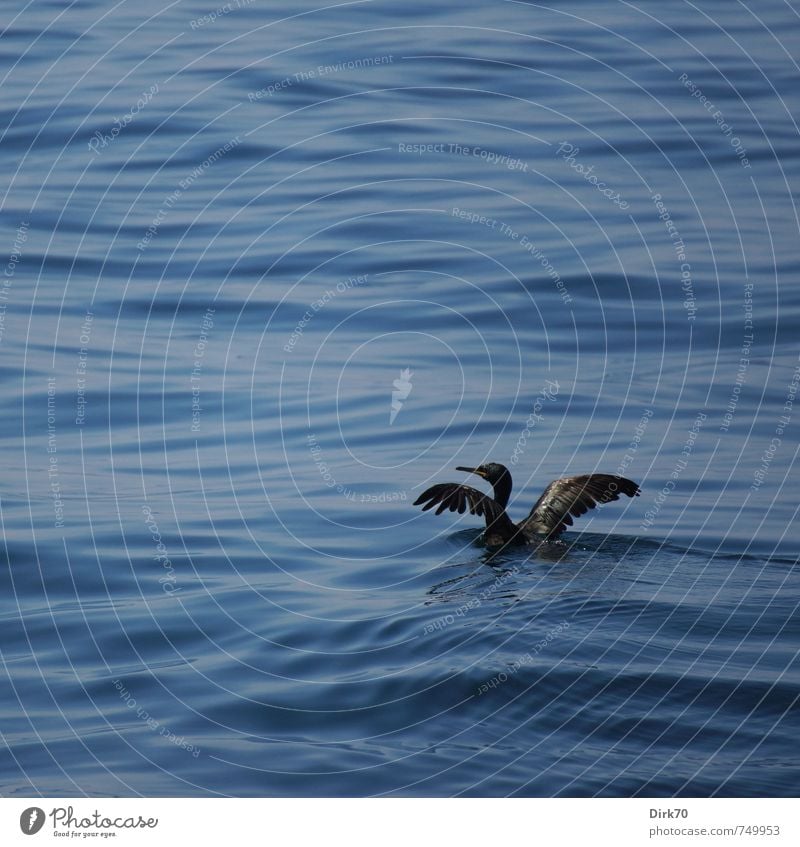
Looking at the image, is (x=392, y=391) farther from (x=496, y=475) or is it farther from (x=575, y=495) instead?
(x=575, y=495)

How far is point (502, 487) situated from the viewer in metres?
11.1

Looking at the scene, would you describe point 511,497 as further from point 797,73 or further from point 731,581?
point 797,73

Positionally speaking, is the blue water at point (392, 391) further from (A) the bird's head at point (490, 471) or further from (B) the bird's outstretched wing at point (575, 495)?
(A) the bird's head at point (490, 471)

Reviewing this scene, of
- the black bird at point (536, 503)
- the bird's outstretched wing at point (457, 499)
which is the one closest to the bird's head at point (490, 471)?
the black bird at point (536, 503)

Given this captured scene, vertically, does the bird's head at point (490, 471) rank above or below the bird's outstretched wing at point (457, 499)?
above

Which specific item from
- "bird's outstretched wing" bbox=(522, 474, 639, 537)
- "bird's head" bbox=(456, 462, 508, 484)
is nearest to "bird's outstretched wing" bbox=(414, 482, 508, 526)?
"bird's head" bbox=(456, 462, 508, 484)

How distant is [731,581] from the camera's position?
32.5ft

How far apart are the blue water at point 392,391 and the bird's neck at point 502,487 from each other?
11.9 inches

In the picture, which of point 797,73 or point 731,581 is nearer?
point 731,581

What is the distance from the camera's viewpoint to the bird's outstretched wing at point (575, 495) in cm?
1077

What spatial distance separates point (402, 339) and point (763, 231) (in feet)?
13.6

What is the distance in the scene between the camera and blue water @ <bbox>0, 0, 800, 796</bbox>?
7.75 m
